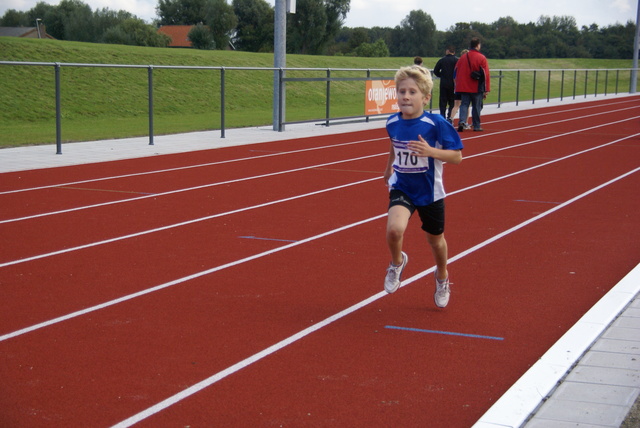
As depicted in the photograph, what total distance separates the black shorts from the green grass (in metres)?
12.6

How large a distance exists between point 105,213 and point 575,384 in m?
6.12

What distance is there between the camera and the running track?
13.7ft

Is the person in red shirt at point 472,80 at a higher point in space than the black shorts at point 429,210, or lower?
higher

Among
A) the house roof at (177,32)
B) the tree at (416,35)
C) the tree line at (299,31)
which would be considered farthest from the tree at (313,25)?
the tree at (416,35)

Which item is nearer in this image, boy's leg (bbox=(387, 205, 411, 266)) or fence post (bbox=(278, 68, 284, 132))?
boy's leg (bbox=(387, 205, 411, 266))

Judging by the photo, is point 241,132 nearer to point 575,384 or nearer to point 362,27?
point 575,384

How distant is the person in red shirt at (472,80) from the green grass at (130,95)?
5582 mm

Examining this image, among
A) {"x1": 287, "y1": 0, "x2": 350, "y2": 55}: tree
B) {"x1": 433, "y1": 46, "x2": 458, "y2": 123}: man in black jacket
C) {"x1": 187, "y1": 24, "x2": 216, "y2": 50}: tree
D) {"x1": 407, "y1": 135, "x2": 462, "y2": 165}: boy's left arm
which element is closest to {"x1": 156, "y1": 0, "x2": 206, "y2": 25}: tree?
{"x1": 287, "y1": 0, "x2": 350, "y2": 55}: tree

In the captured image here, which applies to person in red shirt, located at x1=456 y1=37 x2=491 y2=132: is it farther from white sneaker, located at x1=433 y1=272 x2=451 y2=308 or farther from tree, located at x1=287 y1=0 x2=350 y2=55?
tree, located at x1=287 y1=0 x2=350 y2=55

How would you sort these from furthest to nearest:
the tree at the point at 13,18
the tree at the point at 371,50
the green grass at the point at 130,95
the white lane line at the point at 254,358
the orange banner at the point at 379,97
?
the tree at the point at 13,18 < the tree at the point at 371,50 < the green grass at the point at 130,95 < the orange banner at the point at 379,97 < the white lane line at the point at 254,358

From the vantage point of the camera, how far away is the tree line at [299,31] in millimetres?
83625

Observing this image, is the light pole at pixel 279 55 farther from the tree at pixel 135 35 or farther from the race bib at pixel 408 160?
the tree at pixel 135 35

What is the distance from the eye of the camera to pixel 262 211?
371 inches

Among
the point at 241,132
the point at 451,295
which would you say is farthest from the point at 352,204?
the point at 241,132
